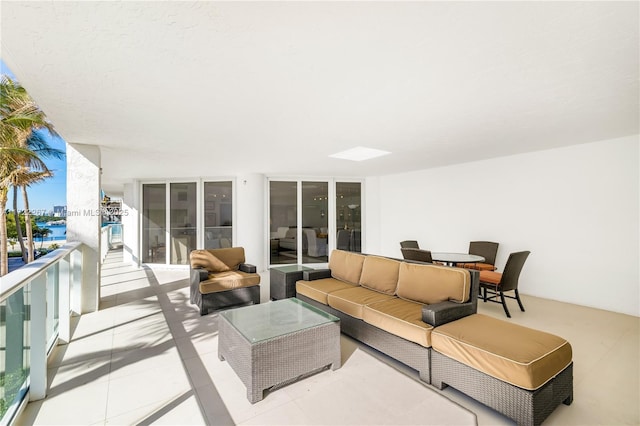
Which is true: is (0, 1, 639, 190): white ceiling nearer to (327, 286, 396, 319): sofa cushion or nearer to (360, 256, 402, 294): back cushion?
(360, 256, 402, 294): back cushion

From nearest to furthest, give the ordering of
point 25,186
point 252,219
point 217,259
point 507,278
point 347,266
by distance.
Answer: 1. point 507,278
2. point 347,266
3. point 217,259
4. point 252,219
5. point 25,186

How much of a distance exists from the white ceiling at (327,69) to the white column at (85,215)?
333mm

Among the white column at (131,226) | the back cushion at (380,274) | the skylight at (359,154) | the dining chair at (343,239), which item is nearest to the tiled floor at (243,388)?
Result: the back cushion at (380,274)

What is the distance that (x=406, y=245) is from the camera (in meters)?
6.26

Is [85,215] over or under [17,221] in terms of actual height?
over

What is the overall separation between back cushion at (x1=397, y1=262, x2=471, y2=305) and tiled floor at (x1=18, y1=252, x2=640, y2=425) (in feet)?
2.56

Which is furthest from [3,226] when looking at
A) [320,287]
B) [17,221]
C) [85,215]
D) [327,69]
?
[327,69]

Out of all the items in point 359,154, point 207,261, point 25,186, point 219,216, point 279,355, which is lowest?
point 279,355

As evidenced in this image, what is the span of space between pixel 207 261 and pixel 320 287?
2.09 meters

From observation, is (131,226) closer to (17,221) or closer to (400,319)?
(17,221)

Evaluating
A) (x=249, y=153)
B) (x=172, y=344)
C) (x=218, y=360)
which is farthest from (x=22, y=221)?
(x=218, y=360)

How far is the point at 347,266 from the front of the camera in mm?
4215

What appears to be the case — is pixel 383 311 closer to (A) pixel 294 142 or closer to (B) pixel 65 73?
(A) pixel 294 142

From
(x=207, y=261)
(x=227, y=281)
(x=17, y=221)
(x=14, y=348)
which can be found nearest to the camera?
(x=14, y=348)
